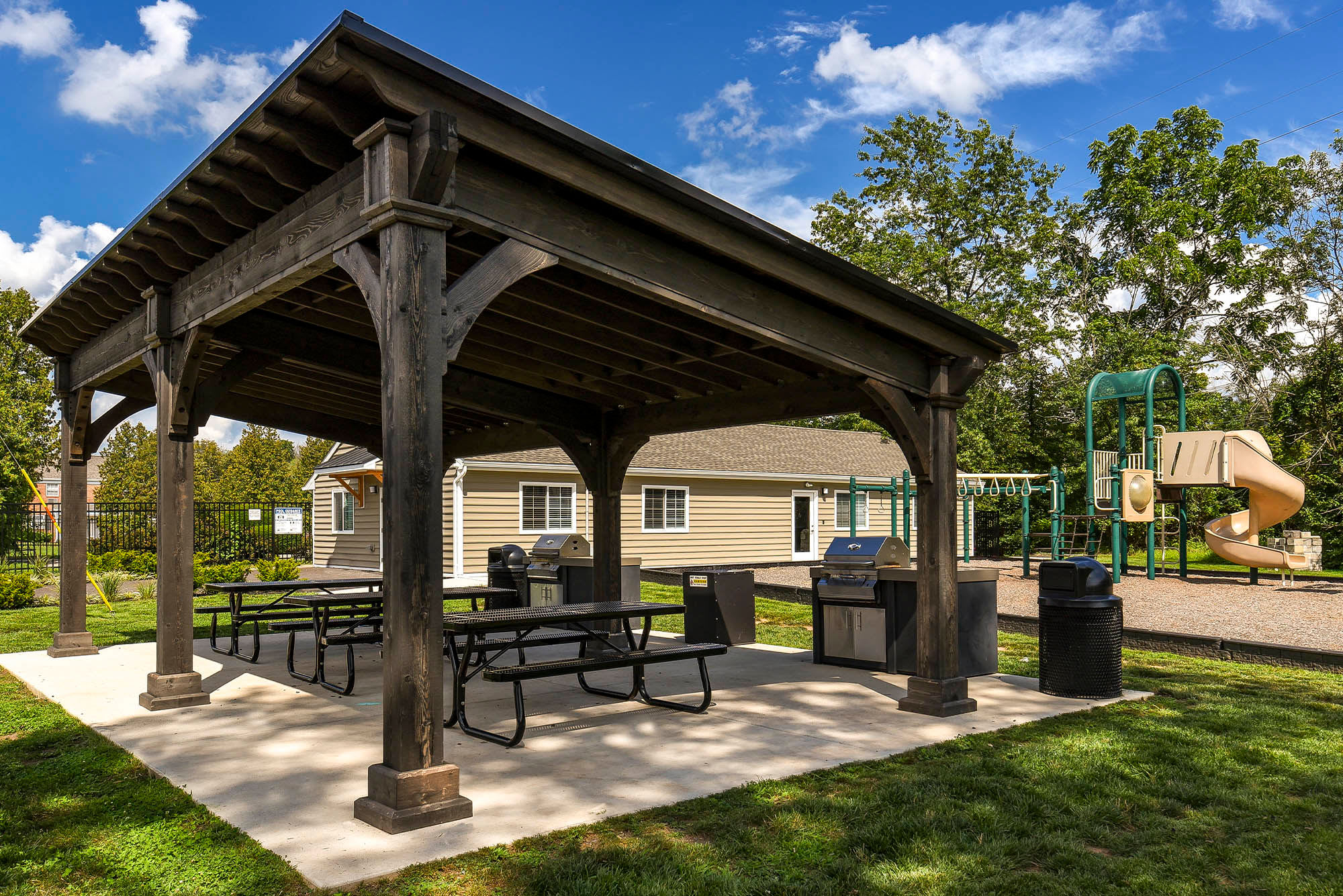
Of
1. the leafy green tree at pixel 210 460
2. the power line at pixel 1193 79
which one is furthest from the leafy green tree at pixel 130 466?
the power line at pixel 1193 79

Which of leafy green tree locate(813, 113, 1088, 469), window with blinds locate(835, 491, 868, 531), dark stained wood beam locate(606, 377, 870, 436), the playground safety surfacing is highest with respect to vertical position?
leafy green tree locate(813, 113, 1088, 469)

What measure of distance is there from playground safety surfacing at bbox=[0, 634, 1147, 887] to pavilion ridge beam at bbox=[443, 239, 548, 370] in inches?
84.6

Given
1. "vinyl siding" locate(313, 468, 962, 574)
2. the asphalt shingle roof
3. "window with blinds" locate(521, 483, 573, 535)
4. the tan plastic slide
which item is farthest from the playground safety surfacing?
the asphalt shingle roof

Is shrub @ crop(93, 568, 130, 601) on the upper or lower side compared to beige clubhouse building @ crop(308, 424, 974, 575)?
lower

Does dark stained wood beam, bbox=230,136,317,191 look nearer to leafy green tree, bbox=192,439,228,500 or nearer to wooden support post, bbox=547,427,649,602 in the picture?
wooden support post, bbox=547,427,649,602

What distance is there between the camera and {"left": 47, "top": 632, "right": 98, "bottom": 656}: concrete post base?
9.27m

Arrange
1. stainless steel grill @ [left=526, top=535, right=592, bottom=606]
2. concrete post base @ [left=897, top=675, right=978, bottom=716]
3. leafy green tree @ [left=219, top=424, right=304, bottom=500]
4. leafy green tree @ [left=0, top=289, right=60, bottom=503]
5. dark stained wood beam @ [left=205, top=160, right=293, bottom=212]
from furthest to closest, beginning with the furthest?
1. leafy green tree @ [left=219, top=424, right=304, bottom=500]
2. leafy green tree @ [left=0, top=289, right=60, bottom=503]
3. stainless steel grill @ [left=526, top=535, right=592, bottom=606]
4. concrete post base @ [left=897, top=675, right=978, bottom=716]
5. dark stained wood beam @ [left=205, top=160, right=293, bottom=212]

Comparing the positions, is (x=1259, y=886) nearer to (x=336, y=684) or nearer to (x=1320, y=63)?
(x=336, y=684)

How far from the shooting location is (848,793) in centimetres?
459

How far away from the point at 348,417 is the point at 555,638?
5.63 metres

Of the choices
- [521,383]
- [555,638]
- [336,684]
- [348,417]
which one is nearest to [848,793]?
[555,638]

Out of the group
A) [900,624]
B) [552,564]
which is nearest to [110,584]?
[552,564]

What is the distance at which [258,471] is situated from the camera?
152 ft

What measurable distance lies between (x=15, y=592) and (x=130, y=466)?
29390 mm
